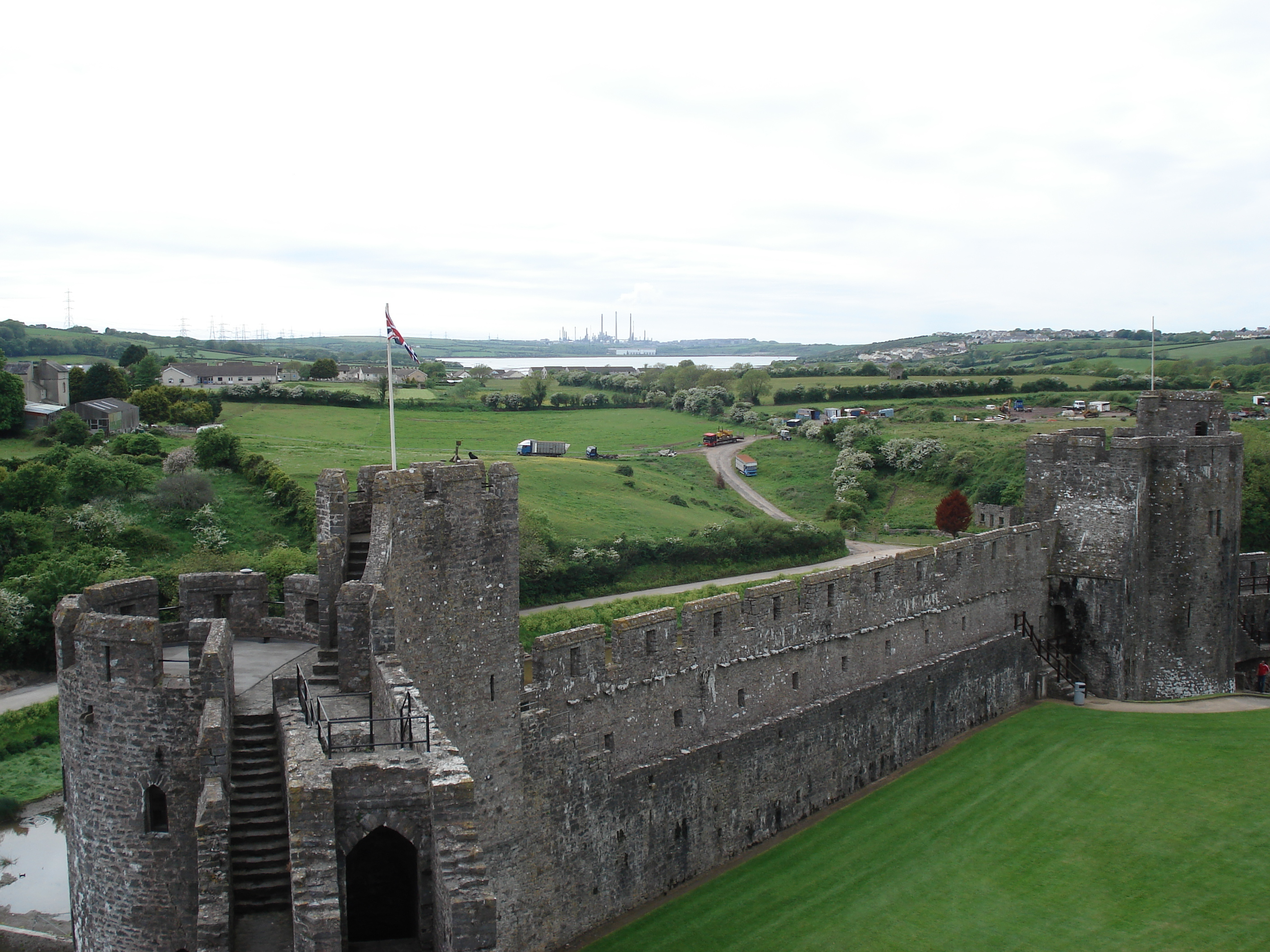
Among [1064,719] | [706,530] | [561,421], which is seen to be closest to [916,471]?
[706,530]

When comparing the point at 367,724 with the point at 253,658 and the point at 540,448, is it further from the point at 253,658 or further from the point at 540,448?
the point at 540,448

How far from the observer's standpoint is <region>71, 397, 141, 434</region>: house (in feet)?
246

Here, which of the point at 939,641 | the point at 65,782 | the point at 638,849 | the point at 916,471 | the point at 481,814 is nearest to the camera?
the point at 65,782

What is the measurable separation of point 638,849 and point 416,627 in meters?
7.44

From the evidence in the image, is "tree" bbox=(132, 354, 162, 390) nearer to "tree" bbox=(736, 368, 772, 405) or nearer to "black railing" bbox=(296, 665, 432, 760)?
"tree" bbox=(736, 368, 772, 405)

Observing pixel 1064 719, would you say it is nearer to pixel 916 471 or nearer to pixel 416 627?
pixel 416 627

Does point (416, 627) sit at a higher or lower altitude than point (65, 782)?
higher

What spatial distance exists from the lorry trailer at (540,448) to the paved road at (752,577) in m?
27.2

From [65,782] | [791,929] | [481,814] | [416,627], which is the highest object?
[416,627]

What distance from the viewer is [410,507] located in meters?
15.1

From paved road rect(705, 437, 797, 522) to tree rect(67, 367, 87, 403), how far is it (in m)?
51.9

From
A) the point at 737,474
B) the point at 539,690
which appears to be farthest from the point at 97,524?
the point at 737,474

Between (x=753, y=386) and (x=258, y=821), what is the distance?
4191 inches

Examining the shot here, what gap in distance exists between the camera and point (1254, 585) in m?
32.3
